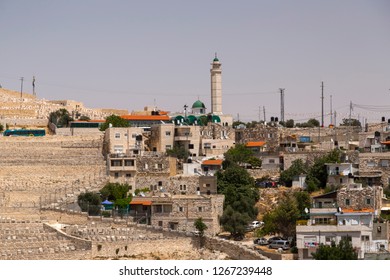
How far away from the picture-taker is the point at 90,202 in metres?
35.6

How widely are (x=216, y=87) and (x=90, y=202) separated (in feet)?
43.1

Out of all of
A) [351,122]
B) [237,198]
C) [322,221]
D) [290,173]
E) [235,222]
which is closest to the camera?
[322,221]

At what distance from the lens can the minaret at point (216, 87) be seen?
4706 cm

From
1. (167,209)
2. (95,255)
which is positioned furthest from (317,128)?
(95,255)

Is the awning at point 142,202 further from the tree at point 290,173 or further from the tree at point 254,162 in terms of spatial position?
the tree at point 254,162

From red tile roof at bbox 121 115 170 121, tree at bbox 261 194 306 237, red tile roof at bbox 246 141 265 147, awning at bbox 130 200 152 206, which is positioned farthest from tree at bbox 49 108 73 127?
tree at bbox 261 194 306 237

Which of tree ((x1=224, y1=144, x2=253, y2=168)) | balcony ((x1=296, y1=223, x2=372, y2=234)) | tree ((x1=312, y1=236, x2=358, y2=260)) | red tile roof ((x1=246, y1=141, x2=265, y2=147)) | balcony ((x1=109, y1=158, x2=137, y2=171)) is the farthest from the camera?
red tile roof ((x1=246, y1=141, x2=265, y2=147))

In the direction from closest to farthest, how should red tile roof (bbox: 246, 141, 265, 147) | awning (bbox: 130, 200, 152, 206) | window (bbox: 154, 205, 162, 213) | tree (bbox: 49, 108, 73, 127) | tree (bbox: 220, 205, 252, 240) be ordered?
tree (bbox: 220, 205, 252, 240), window (bbox: 154, 205, 162, 213), awning (bbox: 130, 200, 152, 206), red tile roof (bbox: 246, 141, 265, 147), tree (bbox: 49, 108, 73, 127)

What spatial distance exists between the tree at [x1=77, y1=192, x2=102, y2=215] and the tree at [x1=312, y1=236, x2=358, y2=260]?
327 inches

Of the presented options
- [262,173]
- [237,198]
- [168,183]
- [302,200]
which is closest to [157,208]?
[237,198]

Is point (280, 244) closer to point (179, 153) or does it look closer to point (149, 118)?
point (179, 153)

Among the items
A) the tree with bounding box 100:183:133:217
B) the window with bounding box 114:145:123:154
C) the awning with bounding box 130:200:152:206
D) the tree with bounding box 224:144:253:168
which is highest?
the window with bounding box 114:145:123:154

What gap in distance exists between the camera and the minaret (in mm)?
47062

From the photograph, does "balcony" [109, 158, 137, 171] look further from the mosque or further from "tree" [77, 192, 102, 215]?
the mosque
